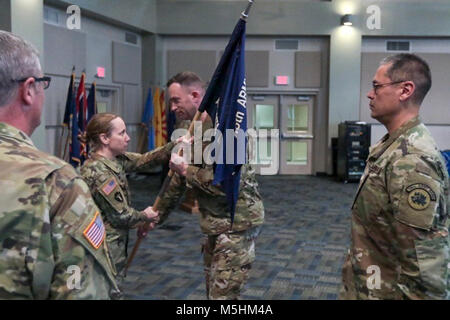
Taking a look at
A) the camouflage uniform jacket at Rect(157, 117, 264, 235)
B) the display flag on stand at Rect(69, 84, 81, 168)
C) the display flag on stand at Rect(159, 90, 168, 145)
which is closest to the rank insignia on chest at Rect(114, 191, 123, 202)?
the camouflage uniform jacket at Rect(157, 117, 264, 235)

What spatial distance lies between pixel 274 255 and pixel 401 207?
3363mm

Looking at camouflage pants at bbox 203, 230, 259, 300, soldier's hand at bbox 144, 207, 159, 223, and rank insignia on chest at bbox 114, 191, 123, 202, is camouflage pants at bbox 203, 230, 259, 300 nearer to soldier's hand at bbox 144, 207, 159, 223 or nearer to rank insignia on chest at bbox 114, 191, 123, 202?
soldier's hand at bbox 144, 207, 159, 223

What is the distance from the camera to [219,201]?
2615 millimetres

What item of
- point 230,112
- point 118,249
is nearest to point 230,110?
point 230,112

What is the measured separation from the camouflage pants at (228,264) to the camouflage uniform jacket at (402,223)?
0.60 meters

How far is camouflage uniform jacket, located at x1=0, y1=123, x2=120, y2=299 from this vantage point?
3.36 ft

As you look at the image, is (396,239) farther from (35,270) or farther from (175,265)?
(175,265)

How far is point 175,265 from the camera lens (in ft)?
15.4

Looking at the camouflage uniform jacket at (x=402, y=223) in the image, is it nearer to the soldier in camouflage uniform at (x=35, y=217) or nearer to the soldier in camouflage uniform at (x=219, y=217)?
the soldier in camouflage uniform at (x=219, y=217)

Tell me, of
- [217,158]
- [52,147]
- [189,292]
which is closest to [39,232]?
[217,158]

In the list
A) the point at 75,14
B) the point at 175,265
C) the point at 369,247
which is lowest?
the point at 175,265

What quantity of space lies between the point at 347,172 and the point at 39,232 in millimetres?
10049

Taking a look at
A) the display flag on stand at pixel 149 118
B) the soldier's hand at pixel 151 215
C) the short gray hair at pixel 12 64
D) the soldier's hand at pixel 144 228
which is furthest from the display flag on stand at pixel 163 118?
the short gray hair at pixel 12 64

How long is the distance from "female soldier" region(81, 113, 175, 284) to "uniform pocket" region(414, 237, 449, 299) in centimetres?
144
